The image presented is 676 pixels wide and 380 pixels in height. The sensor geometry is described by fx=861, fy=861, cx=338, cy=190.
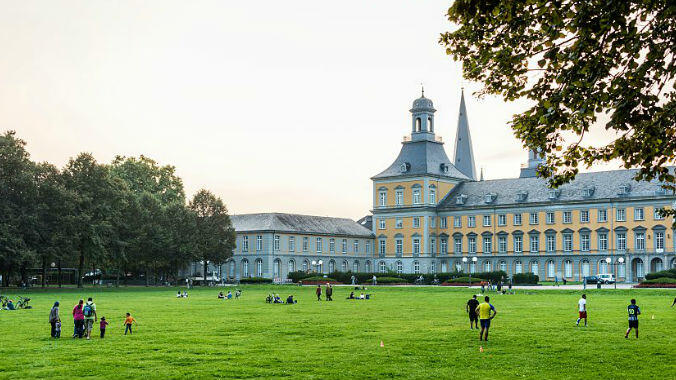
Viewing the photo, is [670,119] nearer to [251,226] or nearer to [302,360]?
[302,360]

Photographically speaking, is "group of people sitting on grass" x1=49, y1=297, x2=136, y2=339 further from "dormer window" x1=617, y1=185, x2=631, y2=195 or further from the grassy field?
"dormer window" x1=617, y1=185, x2=631, y2=195

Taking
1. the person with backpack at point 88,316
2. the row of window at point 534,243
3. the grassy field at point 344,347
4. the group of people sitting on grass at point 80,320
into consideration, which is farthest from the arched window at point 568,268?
the person with backpack at point 88,316

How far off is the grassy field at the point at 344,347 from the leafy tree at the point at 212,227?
2285 inches

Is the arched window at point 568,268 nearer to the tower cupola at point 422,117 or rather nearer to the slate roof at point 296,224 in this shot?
the tower cupola at point 422,117

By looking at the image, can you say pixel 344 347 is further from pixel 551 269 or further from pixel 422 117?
pixel 422 117

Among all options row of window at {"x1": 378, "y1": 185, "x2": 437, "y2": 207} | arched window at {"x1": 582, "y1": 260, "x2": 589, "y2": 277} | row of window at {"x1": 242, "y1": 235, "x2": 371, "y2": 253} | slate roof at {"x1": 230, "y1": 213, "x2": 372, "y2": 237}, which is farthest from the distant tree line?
arched window at {"x1": 582, "y1": 260, "x2": 589, "y2": 277}

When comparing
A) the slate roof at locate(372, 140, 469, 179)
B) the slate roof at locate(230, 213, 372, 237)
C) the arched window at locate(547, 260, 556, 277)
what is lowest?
the arched window at locate(547, 260, 556, 277)

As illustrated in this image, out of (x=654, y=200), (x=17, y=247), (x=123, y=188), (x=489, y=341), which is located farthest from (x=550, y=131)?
(x=654, y=200)

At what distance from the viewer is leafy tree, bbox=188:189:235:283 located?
102125 mm

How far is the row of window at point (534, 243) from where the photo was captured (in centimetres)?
10656

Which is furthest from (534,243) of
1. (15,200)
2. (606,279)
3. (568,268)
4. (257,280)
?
(15,200)

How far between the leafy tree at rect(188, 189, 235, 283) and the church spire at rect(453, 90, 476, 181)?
213ft

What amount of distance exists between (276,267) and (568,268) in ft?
132

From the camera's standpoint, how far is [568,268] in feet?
371
